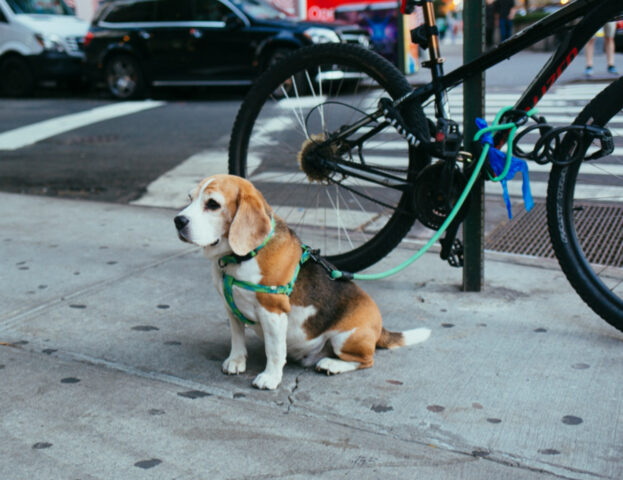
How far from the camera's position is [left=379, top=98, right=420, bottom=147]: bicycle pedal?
3.60 m

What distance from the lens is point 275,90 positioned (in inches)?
165

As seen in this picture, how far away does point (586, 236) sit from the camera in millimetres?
4020

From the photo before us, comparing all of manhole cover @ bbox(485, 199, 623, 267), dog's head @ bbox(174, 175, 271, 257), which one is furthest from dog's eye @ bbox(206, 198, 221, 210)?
manhole cover @ bbox(485, 199, 623, 267)

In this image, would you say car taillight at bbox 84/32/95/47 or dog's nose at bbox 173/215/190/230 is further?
car taillight at bbox 84/32/95/47

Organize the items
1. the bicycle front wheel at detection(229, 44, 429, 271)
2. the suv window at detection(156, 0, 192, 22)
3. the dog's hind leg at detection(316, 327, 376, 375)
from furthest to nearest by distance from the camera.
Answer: the suv window at detection(156, 0, 192, 22) < the bicycle front wheel at detection(229, 44, 429, 271) < the dog's hind leg at detection(316, 327, 376, 375)

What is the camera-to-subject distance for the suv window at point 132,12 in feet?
43.4

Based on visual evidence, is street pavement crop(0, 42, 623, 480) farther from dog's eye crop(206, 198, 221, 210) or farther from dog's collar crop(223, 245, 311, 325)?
dog's eye crop(206, 198, 221, 210)

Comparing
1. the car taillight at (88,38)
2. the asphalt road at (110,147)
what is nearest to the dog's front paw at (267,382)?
the asphalt road at (110,147)

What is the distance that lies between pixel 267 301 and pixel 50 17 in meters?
13.6

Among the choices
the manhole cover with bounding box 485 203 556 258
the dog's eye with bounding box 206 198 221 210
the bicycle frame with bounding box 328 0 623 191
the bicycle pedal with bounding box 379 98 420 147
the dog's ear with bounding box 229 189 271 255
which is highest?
the bicycle frame with bounding box 328 0 623 191

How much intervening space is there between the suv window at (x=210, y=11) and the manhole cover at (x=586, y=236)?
868 centimetres

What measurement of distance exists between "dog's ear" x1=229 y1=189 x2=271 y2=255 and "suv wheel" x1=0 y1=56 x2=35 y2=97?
12724 mm

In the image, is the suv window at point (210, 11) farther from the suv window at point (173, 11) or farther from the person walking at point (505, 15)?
the person walking at point (505, 15)

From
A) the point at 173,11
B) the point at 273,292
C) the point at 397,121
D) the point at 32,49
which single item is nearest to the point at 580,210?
the point at 397,121
